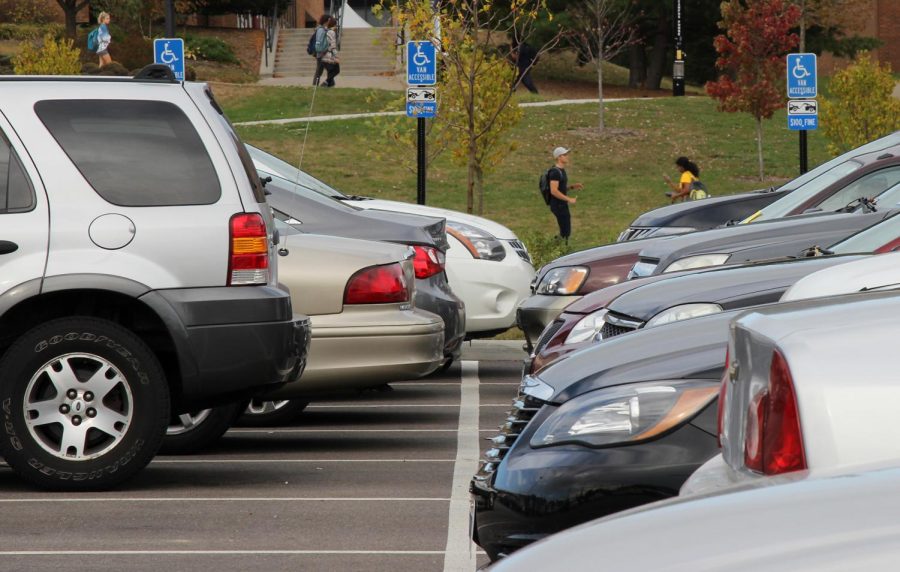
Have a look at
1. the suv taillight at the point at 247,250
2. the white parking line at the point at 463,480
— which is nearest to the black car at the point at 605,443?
the white parking line at the point at 463,480

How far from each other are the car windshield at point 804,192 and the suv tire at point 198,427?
486 centimetres

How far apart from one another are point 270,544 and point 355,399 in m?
5.03

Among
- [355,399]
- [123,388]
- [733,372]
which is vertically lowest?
[355,399]

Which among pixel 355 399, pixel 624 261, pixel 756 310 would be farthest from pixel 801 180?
pixel 756 310

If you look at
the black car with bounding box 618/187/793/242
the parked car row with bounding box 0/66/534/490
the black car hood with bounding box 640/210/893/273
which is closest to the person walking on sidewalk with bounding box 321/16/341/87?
the black car with bounding box 618/187/793/242

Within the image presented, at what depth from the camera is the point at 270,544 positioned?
21.0 ft

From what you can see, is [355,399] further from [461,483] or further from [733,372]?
[733,372]

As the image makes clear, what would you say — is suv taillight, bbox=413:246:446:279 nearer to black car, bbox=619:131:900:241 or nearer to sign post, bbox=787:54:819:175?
black car, bbox=619:131:900:241

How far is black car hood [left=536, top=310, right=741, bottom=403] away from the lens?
496cm

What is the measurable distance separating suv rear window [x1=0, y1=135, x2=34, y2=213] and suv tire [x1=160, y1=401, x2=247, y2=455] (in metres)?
1.70

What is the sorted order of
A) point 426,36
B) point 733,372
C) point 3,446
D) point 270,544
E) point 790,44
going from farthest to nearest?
point 790,44 < point 426,36 < point 3,446 < point 270,544 < point 733,372

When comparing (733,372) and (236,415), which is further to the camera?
(236,415)

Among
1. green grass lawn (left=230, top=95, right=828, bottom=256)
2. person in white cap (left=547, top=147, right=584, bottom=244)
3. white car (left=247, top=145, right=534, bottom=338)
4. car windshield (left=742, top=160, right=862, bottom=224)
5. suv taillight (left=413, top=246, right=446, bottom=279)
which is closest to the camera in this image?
suv taillight (left=413, top=246, right=446, bottom=279)

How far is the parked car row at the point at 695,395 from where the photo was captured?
3049mm
